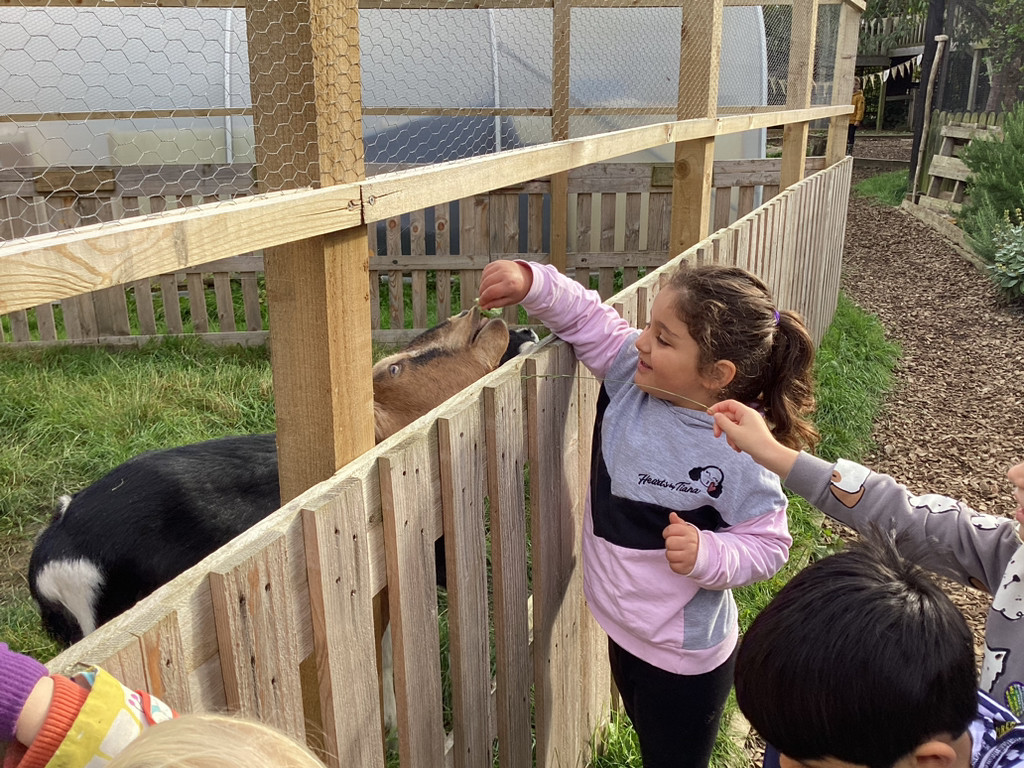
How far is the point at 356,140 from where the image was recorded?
63.9 inches

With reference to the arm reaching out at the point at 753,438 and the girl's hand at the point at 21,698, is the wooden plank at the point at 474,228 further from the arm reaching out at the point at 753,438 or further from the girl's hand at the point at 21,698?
the girl's hand at the point at 21,698

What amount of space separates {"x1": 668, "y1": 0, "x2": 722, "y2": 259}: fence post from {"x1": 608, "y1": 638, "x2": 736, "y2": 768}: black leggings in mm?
2294

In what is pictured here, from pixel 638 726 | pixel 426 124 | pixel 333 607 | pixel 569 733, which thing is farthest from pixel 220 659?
pixel 426 124

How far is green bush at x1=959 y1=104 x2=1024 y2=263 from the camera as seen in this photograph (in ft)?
34.0

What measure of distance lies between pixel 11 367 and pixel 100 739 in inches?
249

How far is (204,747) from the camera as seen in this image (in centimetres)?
92

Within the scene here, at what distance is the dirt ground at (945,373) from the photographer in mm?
5320

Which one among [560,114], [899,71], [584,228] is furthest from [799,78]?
[899,71]

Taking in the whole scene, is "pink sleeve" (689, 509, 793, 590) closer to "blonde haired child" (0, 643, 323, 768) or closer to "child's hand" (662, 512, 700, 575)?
"child's hand" (662, 512, 700, 575)

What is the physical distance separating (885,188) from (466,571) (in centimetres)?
1738

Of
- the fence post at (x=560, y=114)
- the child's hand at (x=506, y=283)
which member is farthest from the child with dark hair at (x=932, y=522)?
the fence post at (x=560, y=114)

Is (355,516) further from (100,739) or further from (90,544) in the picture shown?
(90,544)

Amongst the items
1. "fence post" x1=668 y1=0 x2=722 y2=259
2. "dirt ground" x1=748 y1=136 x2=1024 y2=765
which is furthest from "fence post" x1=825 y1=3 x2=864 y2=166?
"fence post" x1=668 y1=0 x2=722 y2=259

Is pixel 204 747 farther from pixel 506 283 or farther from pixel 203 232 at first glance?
pixel 506 283
